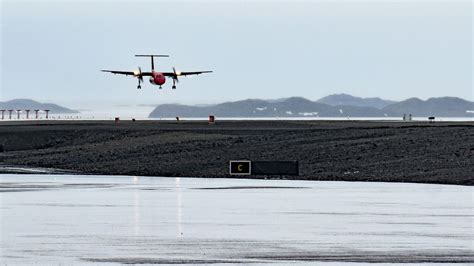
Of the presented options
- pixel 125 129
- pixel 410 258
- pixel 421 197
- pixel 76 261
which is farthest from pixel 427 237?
pixel 125 129

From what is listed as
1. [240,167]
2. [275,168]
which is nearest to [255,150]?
[240,167]

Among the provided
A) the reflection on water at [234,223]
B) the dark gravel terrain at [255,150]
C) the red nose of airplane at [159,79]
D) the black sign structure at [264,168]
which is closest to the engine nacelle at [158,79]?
the red nose of airplane at [159,79]

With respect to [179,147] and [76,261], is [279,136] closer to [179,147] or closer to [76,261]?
[179,147]

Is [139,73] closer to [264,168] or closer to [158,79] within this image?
[158,79]

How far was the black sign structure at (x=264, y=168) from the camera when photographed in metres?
68.4

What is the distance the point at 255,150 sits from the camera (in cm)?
8150

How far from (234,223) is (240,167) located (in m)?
32.5

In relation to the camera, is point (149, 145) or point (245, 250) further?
point (149, 145)

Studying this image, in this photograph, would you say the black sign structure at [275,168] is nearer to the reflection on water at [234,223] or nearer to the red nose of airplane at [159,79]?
the reflection on water at [234,223]

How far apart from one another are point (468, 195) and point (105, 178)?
880 inches

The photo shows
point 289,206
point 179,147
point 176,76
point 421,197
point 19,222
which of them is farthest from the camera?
point 176,76

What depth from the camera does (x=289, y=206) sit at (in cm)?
4431

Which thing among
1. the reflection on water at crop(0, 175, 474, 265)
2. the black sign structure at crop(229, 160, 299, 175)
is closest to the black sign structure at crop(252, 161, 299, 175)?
the black sign structure at crop(229, 160, 299, 175)

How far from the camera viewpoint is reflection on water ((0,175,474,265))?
2877cm
